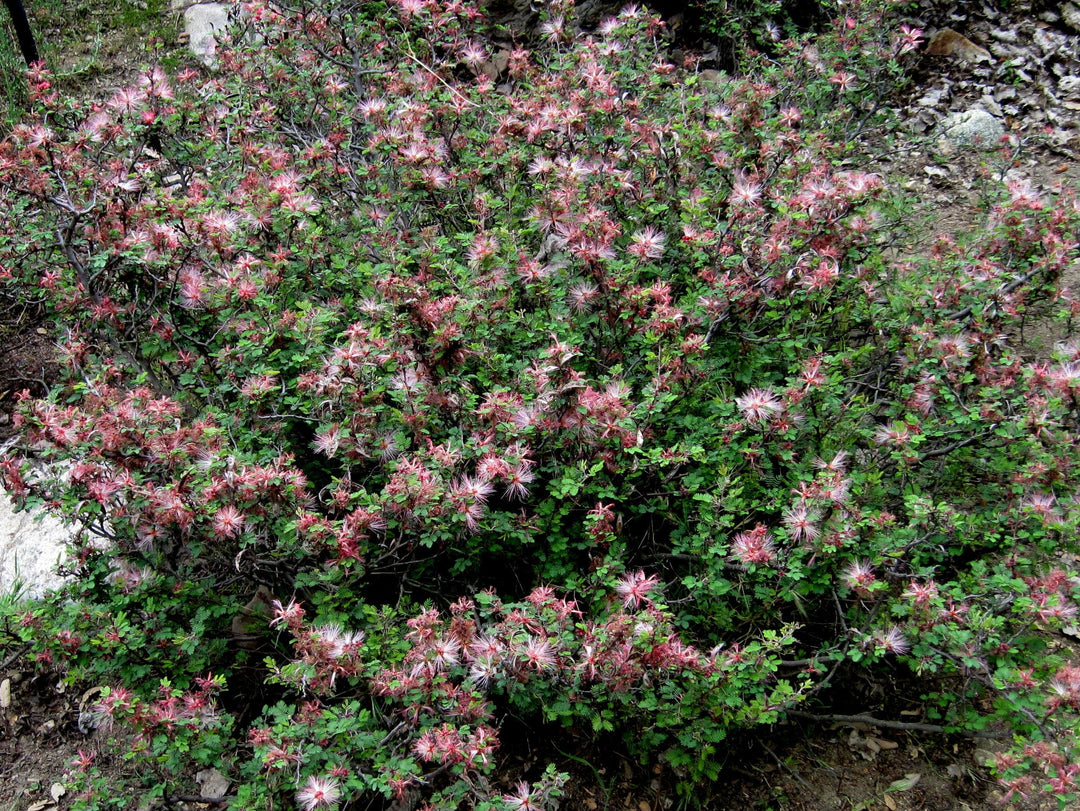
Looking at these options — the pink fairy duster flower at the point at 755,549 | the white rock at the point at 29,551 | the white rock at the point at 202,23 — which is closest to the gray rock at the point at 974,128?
the pink fairy duster flower at the point at 755,549

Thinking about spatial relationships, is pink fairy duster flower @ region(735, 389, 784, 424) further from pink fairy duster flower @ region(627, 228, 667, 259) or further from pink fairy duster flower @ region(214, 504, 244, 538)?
pink fairy duster flower @ region(214, 504, 244, 538)

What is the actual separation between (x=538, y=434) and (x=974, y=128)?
4684 millimetres

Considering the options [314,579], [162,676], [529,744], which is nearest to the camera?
[314,579]

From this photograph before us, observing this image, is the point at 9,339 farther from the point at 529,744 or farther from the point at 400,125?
the point at 529,744

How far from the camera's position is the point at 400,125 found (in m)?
3.79

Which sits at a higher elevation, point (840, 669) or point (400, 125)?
point (400, 125)

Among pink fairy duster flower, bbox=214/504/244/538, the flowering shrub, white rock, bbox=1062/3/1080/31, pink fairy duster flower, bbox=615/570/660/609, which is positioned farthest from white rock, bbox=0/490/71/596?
white rock, bbox=1062/3/1080/31

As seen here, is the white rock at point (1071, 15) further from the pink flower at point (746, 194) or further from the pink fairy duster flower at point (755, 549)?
the pink fairy duster flower at point (755, 549)

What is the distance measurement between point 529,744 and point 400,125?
2.74 metres

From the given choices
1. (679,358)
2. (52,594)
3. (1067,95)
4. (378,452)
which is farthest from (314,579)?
(1067,95)

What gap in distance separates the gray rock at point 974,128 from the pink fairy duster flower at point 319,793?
5541 millimetres

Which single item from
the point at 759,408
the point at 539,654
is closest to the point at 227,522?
the point at 539,654

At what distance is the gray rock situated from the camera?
562 centimetres

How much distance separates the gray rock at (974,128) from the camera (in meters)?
5.62
